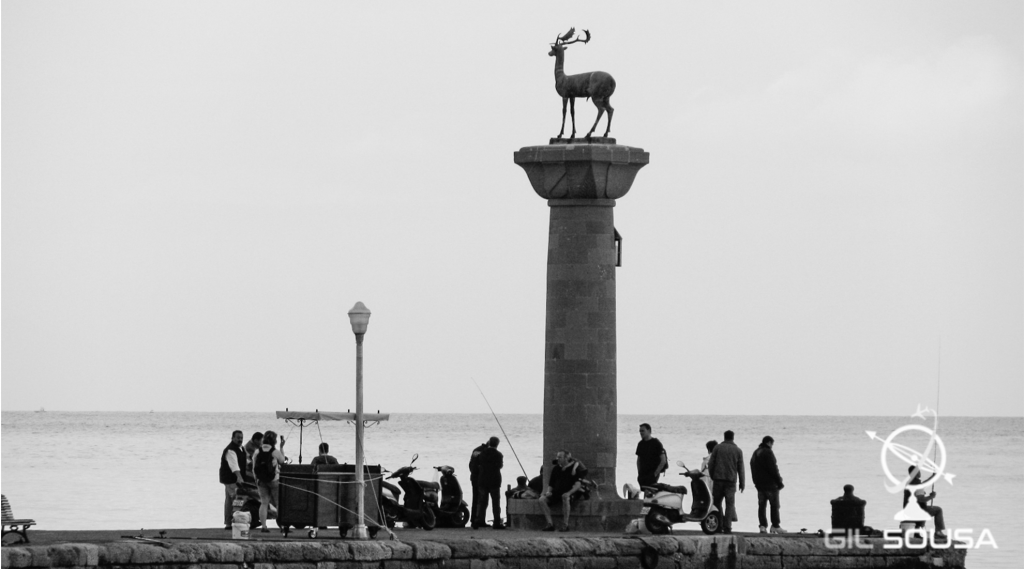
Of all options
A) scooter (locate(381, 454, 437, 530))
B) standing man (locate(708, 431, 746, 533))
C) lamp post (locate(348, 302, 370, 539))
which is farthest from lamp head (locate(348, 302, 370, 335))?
standing man (locate(708, 431, 746, 533))

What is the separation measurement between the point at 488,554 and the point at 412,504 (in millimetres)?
3428

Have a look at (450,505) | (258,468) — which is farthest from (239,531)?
(450,505)

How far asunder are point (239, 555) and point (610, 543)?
477 cm

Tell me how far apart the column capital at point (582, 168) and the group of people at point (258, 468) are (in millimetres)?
4679

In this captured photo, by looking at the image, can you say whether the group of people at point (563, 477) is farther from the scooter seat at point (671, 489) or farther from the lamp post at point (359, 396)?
the lamp post at point (359, 396)

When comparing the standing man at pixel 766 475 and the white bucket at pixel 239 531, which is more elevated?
the standing man at pixel 766 475

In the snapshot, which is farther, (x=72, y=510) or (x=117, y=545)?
(x=72, y=510)

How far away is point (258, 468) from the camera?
2644cm

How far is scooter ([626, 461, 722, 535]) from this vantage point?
2695cm

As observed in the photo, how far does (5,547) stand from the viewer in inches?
899

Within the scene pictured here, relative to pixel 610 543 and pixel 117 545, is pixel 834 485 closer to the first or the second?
pixel 610 543

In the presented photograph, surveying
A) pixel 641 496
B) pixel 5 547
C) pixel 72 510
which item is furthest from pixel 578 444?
pixel 72 510

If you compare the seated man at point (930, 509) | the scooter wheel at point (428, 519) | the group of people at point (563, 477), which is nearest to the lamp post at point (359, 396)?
the group of people at point (563, 477)

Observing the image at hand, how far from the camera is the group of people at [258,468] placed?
26.4 metres
